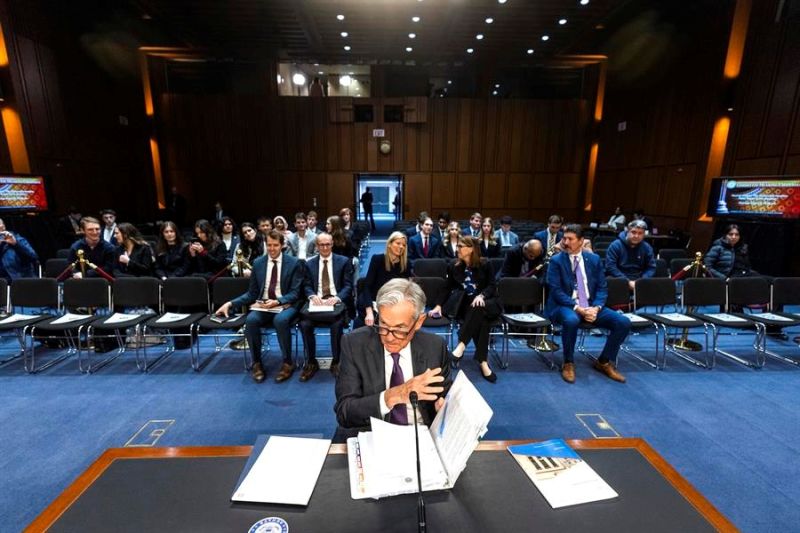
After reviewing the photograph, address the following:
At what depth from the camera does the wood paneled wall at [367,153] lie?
12594 millimetres

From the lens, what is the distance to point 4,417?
2.89m

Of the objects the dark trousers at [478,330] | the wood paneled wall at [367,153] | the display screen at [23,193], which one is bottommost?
the dark trousers at [478,330]

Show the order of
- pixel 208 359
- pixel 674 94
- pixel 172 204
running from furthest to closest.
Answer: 1. pixel 172 204
2. pixel 674 94
3. pixel 208 359

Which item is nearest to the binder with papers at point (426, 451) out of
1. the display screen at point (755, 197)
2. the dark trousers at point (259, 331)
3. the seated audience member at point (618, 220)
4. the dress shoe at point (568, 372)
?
the dark trousers at point (259, 331)

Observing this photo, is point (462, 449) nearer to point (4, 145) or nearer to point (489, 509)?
point (489, 509)

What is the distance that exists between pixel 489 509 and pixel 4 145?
37.5ft

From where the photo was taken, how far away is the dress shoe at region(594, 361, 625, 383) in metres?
3.53

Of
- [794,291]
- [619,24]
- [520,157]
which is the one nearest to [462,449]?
[794,291]

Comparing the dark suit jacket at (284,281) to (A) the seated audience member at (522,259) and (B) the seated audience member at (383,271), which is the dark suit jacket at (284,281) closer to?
(B) the seated audience member at (383,271)

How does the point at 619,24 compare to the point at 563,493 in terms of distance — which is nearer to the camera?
the point at 563,493

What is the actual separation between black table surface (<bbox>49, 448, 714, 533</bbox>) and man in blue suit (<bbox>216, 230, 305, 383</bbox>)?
2354 mm

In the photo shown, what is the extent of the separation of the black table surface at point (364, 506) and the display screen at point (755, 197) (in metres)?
7.77

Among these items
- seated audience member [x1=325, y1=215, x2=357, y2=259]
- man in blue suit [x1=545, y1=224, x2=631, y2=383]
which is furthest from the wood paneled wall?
man in blue suit [x1=545, y1=224, x2=631, y2=383]

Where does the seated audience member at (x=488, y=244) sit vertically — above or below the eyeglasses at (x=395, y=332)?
below
